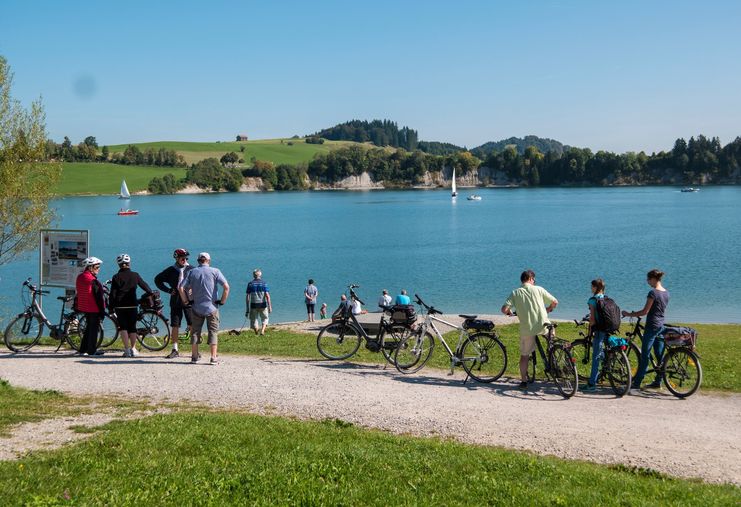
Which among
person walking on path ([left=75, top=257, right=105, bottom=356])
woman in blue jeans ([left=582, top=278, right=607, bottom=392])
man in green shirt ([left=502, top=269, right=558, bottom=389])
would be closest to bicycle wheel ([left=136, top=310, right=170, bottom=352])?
person walking on path ([left=75, top=257, right=105, bottom=356])

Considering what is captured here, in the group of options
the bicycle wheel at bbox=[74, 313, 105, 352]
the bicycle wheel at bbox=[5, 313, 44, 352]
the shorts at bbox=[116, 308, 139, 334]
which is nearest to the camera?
the shorts at bbox=[116, 308, 139, 334]

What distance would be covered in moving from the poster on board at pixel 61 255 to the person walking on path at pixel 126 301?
235 cm

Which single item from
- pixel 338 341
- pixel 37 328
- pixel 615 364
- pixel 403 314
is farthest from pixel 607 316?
pixel 37 328

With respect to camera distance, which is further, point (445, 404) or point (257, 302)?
point (257, 302)

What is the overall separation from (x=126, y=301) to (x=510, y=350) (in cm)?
803

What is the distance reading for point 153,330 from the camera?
13797 millimetres

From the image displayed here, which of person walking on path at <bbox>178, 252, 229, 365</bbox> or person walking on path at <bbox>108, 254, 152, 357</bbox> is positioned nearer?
person walking on path at <bbox>178, 252, 229, 365</bbox>

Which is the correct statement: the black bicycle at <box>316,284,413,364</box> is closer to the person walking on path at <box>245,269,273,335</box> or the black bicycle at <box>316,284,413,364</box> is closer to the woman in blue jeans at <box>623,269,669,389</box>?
the woman in blue jeans at <box>623,269,669,389</box>

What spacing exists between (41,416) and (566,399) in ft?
24.6

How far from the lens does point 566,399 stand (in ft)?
33.6

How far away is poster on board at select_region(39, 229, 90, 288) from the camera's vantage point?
1482 centimetres

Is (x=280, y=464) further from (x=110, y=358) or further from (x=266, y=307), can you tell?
(x=266, y=307)

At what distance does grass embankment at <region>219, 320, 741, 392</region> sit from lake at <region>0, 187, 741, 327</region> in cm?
789

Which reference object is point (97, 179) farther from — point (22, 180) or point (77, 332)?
point (77, 332)
